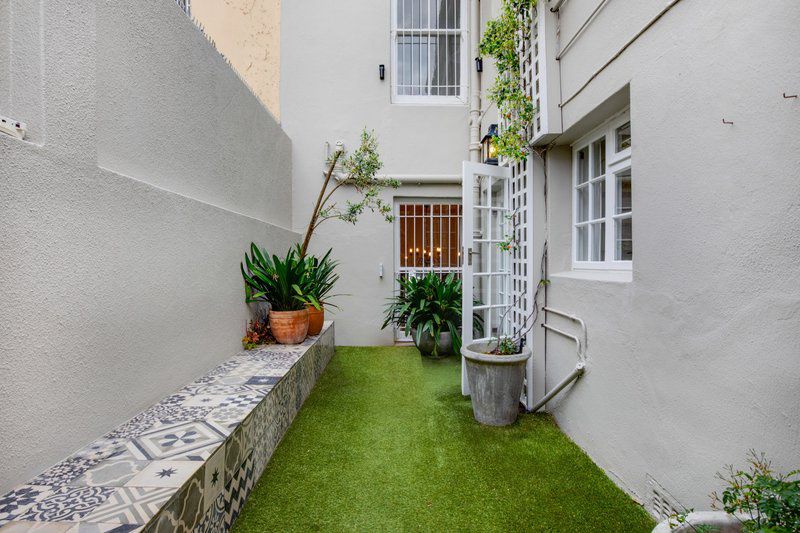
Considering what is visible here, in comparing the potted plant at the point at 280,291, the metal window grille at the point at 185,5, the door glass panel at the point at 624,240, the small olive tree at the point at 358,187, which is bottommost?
the potted plant at the point at 280,291

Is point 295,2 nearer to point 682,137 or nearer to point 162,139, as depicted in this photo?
point 162,139

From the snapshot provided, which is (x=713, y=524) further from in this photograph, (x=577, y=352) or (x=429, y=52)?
(x=429, y=52)

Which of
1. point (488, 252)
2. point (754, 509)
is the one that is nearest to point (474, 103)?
point (488, 252)

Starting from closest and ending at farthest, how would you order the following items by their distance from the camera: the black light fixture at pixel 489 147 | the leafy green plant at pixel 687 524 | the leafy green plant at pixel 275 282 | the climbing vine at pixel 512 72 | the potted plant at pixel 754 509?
the potted plant at pixel 754 509 → the leafy green plant at pixel 687 524 → the climbing vine at pixel 512 72 → the leafy green plant at pixel 275 282 → the black light fixture at pixel 489 147

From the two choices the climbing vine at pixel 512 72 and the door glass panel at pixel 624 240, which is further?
the climbing vine at pixel 512 72

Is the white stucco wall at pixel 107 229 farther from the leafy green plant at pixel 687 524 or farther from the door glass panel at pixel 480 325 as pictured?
the door glass panel at pixel 480 325

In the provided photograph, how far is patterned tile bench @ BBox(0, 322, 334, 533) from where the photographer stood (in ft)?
3.82

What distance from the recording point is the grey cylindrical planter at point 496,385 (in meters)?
2.72

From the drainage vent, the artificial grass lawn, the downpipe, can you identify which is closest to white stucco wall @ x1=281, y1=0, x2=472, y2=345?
the artificial grass lawn

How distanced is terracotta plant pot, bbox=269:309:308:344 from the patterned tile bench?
2.58 feet

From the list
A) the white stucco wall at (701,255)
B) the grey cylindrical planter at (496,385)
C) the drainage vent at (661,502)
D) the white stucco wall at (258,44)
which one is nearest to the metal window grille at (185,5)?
the white stucco wall at (258,44)

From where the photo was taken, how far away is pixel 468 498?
1973 millimetres

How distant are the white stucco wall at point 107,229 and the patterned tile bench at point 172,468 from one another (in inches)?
4.8

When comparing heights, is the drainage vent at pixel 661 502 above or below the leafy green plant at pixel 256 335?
below
